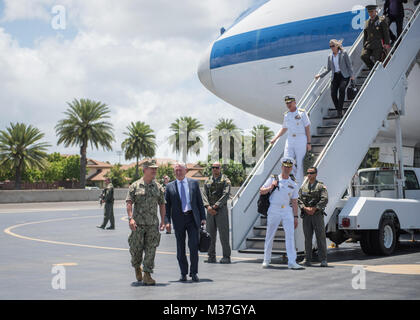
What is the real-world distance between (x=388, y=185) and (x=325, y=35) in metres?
6.22

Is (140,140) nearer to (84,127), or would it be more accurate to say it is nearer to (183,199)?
(84,127)

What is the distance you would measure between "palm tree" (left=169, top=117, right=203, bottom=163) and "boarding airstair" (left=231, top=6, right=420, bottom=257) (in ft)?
268

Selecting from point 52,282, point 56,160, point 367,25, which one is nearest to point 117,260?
point 52,282

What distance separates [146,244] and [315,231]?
325 centimetres

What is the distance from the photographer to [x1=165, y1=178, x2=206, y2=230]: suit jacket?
28.4 feet

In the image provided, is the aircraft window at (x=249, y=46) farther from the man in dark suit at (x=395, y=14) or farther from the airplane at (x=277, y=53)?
the man in dark suit at (x=395, y=14)

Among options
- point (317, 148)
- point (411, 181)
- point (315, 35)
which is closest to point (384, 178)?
point (411, 181)

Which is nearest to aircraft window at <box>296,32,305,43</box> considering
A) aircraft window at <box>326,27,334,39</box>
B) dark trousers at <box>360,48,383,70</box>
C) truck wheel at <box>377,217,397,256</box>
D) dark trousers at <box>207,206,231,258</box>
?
aircraft window at <box>326,27,334,39</box>

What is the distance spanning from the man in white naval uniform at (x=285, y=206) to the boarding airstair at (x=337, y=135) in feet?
1.89

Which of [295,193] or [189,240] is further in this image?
[295,193]

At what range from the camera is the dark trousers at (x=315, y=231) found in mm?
9945

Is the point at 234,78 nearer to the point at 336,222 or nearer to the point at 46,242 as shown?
the point at 46,242

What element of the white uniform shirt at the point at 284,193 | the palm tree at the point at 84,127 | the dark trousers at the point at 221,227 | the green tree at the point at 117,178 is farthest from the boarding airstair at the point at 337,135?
the green tree at the point at 117,178

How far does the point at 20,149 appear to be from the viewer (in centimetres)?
6562
